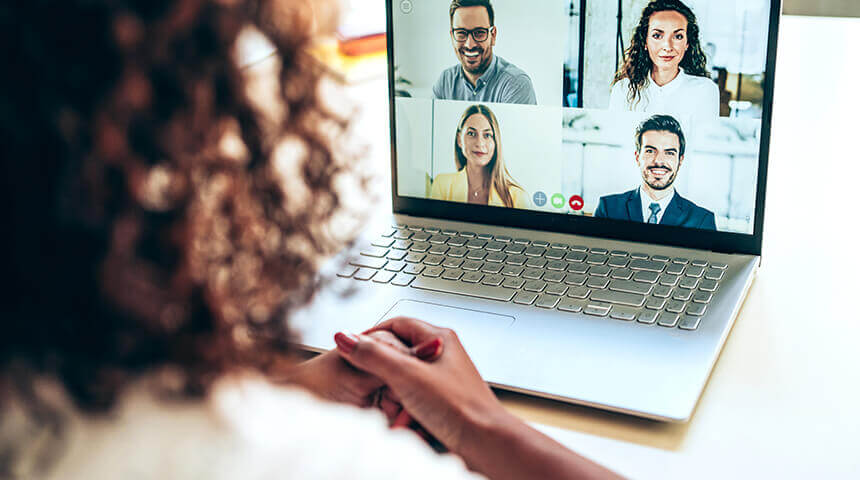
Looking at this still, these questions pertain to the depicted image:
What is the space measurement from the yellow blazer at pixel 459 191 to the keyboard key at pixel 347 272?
0.19 meters

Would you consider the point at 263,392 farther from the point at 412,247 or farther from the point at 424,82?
the point at 424,82

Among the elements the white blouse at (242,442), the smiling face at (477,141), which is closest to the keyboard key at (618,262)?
the smiling face at (477,141)

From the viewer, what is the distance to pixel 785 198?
1.12 metres

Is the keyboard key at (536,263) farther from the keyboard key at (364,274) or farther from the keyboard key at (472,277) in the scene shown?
the keyboard key at (364,274)

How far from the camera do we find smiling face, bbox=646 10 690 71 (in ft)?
2.94

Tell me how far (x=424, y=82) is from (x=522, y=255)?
26 cm

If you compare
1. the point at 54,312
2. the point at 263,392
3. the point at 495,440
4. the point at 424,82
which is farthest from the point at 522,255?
the point at 54,312

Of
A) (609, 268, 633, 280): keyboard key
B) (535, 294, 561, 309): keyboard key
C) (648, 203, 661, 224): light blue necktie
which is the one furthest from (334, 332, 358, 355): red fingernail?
(648, 203, 661, 224): light blue necktie

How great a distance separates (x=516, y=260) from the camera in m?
0.94

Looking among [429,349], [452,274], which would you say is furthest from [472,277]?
[429,349]

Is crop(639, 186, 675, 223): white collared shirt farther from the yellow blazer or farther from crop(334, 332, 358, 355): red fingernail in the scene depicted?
crop(334, 332, 358, 355): red fingernail

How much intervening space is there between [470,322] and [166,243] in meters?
0.48

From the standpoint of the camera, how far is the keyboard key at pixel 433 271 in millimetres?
916

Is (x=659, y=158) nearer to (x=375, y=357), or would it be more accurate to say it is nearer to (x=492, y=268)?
(x=492, y=268)
